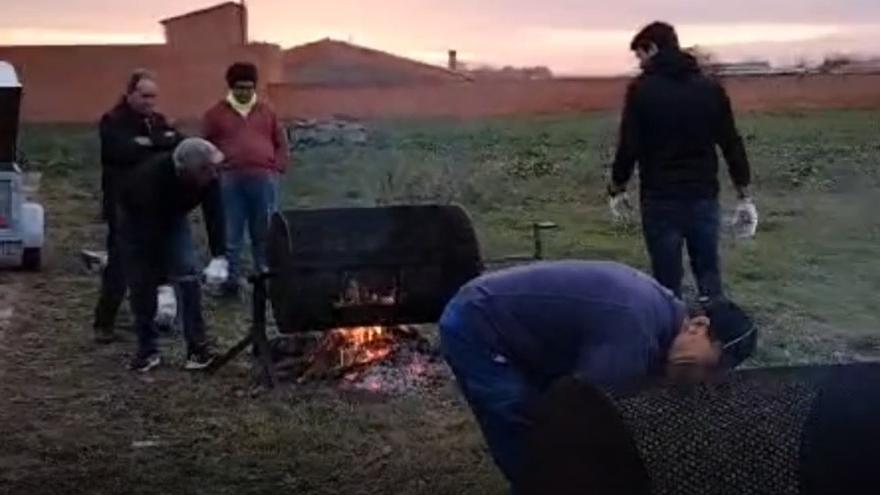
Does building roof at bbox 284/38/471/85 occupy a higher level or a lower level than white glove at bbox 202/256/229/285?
higher

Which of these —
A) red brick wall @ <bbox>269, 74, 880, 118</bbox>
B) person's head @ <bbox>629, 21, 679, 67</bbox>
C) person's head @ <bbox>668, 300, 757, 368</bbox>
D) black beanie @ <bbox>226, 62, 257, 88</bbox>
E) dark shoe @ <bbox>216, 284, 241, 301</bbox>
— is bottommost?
dark shoe @ <bbox>216, 284, 241, 301</bbox>

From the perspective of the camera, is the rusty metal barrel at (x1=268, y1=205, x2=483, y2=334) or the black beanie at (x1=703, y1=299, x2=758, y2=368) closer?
the black beanie at (x1=703, y1=299, x2=758, y2=368)

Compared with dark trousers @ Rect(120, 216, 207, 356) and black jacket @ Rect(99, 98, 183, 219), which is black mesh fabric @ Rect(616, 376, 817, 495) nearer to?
dark trousers @ Rect(120, 216, 207, 356)

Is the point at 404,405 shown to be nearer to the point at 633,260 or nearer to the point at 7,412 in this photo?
the point at 7,412

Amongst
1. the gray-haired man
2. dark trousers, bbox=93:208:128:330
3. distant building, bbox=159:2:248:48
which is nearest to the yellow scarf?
dark trousers, bbox=93:208:128:330

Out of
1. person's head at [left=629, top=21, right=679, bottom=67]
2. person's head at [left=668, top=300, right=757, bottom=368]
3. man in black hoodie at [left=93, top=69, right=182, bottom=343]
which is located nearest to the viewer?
person's head at [left=668, top=300, right=757, bottom=368]

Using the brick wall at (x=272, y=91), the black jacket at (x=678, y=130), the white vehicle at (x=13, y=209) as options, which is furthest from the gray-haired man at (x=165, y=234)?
the brick wall at (x=272, y=91)

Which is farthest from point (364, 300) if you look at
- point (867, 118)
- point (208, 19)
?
point (867, 118)

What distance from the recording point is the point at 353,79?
2755 centimetres

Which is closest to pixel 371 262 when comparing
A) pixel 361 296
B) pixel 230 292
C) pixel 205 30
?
pixel 361 296

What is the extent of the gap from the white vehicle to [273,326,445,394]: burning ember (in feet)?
15.1

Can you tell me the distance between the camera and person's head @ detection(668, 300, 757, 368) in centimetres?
384

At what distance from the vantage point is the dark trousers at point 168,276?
7.93 meters

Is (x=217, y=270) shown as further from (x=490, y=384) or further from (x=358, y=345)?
(x=490, y=384)
